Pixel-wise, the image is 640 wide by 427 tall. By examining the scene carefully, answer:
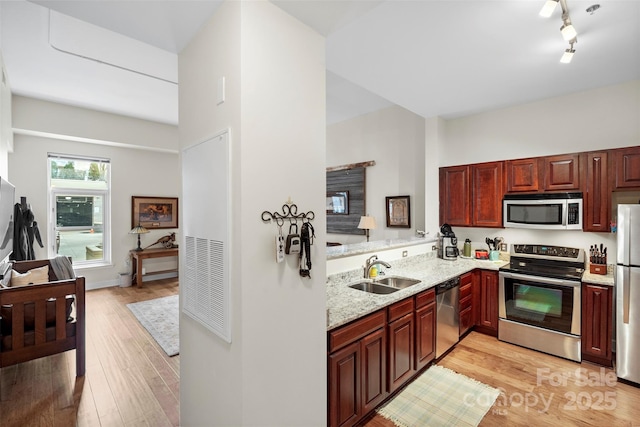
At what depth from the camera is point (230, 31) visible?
140 cm

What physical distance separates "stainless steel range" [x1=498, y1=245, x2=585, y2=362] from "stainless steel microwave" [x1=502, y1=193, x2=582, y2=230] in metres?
0.40

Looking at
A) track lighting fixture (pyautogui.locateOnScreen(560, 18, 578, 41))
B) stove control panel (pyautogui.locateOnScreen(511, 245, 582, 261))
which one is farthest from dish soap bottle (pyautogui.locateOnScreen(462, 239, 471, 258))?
track lighting fixture (pyautogui.locateOnScreen(560, 18, 578, 41))

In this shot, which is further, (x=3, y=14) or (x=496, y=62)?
(x=496, y=62)

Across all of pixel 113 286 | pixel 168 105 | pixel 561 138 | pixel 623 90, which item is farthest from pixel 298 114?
pixel 113 286

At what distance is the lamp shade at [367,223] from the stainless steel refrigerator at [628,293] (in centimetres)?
284

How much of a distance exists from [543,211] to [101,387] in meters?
4.58

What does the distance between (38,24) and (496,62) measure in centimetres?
407

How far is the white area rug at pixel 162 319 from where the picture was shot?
329cm

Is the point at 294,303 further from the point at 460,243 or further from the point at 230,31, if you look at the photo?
the point at 460,243

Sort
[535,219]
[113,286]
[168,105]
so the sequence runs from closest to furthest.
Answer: [535,219] → [168,105] → [113,286]

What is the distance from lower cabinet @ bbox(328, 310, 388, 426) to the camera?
179 centimetres

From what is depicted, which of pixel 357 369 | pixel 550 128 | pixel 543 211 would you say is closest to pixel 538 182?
pixel 543 211

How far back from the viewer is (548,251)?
340 centimetres

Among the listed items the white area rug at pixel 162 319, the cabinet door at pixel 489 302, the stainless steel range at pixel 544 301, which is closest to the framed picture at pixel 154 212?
the white area rug at pixel 162 319
